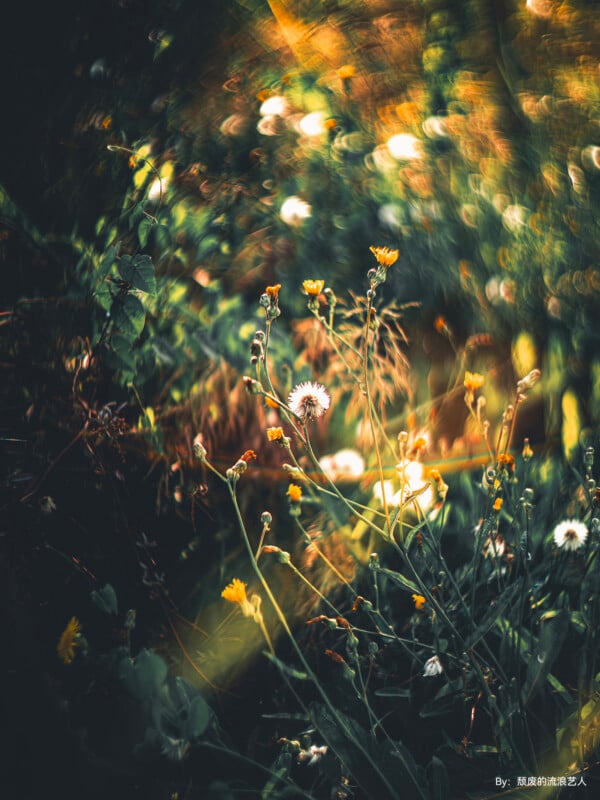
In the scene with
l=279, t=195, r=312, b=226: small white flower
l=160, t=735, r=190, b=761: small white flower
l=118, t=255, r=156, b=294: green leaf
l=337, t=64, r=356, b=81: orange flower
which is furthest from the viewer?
l=279, t=195, r=312, b=226: small white flower

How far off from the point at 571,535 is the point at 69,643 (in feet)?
1.93

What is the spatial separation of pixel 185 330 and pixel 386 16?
1.70 feet

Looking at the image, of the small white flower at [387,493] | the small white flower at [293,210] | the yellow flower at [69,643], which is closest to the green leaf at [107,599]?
the yellow flower at [69,643]

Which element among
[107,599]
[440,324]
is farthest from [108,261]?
[440,324]

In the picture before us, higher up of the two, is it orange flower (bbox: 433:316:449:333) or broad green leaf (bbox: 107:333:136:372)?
broad green leaf (bbox: 107:333:136:372)

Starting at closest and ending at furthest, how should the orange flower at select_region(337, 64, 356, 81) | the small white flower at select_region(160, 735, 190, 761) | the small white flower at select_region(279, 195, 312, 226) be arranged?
the small white flower at select_region(160, 735, 190, 761)
the orange flower at select_region(337, 64, 356, 81)
the small white flower at select_region(279, 195, 312, 226)

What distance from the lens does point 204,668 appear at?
73 cm

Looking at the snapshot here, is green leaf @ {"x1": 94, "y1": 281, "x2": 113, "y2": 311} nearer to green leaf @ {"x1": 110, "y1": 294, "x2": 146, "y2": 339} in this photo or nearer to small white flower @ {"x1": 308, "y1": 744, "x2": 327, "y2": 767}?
green leaf @ {"x1": 110, "y1": 294, "x2": 146, "y2": 339}

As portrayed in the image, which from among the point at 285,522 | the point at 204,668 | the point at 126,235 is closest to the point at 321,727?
the point at 204,668

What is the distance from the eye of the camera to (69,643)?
0.56 metres

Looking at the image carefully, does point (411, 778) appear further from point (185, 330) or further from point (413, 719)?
point (185, 330)

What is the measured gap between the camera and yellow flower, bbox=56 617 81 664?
0.55 metres

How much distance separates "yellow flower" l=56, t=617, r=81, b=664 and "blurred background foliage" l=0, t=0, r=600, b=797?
0.02m

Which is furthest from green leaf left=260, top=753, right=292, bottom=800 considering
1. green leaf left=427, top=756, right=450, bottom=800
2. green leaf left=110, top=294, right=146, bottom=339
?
green leaf left=110, top=294, right=146, bottom=339
